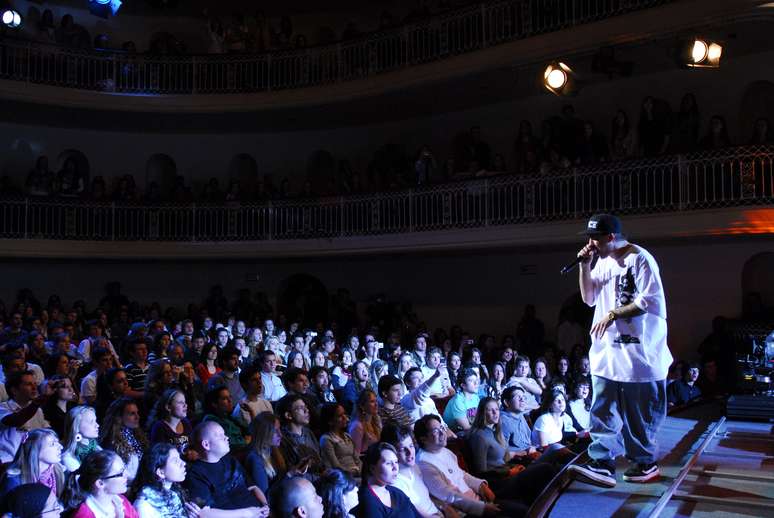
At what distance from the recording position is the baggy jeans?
4.91 m

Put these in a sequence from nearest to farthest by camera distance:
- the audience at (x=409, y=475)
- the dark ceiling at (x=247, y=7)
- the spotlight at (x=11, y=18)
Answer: the audience at (x=409, y=475)
the spotlight at (x=11, y=18)
the dark ceiling at (x=247, y=7)

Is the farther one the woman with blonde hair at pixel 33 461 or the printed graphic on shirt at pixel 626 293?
the printed graphic on shirt at pixel 626 293

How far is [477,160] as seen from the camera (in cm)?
1639

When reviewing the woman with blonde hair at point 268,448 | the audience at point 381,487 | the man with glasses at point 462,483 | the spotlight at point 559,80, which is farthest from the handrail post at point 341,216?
the audience at point 381,487

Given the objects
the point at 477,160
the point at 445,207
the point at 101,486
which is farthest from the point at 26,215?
the point at 101,486

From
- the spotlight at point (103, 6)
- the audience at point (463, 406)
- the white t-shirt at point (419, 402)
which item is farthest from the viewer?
the spotlight at point (103, 6)

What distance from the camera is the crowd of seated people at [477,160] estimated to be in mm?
13859

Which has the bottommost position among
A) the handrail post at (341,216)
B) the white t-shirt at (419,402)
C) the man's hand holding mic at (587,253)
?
the white t-shirt at (419,402)

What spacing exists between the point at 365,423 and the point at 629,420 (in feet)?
8.77

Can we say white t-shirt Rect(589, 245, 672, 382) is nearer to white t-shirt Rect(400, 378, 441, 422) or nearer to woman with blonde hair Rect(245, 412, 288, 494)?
woman with blonde hair Rect(245, 412, 288, 494)

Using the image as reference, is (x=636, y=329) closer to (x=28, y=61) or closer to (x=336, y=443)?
(x=336, y=443)

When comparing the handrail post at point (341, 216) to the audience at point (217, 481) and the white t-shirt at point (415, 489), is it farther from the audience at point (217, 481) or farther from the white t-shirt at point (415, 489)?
the audience at point (217, 481)

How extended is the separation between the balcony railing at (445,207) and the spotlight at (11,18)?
13.0 ft

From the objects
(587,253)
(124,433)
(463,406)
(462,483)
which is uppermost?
(587,253)
